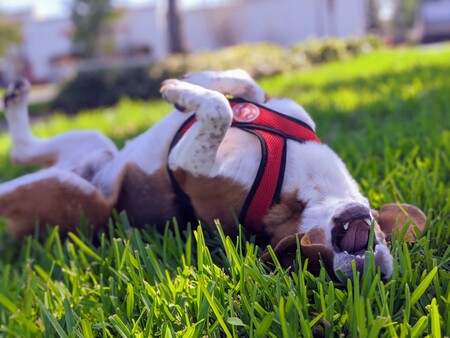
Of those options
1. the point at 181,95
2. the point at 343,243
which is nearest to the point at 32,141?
the point at 181,95

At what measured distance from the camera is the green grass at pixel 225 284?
146 centimetres

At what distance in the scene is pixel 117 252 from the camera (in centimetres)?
199

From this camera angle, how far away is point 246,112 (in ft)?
7.59

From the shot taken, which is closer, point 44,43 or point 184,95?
point 184,95

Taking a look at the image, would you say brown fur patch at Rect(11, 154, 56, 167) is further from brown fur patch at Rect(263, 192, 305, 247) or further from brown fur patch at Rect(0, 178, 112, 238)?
brown fur patch at Rect(263, 192, 305, 247)

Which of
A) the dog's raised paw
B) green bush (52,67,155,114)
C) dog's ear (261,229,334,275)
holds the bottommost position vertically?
green bush (52,67,155,114)

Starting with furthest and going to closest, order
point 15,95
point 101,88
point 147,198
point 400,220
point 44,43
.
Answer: point 44,43
point 101,88
point 15,95
point 147,198
point 400,220

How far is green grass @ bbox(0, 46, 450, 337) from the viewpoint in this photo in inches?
57.4

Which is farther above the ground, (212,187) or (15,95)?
(15,95)

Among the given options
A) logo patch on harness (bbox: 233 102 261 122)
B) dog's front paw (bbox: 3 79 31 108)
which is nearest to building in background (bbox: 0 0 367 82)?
dog's front paw (bbox: 3 79 31 108)

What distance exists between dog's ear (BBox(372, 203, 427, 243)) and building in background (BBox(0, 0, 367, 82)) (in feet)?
108

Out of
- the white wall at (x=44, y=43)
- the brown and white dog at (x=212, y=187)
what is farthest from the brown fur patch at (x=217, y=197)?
the white wall at (x=44, y=43)

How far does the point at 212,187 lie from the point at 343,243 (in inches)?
22.3

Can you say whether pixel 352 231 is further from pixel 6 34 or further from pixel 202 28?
pixel 202 28
